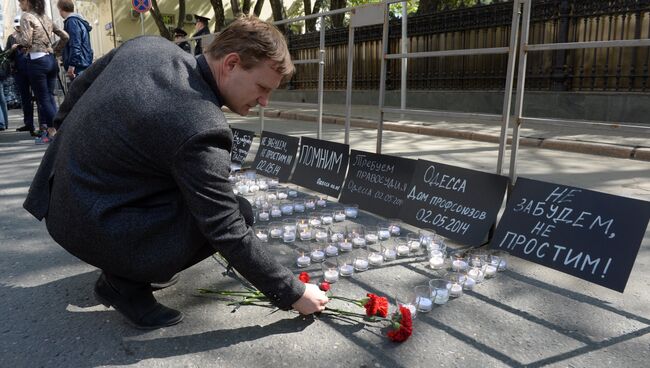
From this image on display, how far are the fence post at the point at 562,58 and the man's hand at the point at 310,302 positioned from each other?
9.30m

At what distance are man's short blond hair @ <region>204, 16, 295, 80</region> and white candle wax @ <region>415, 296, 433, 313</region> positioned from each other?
119 centimetres

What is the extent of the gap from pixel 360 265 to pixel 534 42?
31.5ft

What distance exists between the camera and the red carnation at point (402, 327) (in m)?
1.99

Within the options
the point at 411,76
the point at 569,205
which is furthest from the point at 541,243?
the point at 411,76

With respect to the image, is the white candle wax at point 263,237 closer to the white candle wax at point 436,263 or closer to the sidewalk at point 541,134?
the white candle wax at point 436,263

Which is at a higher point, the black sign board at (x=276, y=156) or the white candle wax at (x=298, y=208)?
the black sign board at (x=276, y=156)

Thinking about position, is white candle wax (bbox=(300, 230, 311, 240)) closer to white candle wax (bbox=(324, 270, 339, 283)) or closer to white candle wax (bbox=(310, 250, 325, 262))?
white candle wax (bbox=(310, 250, 325, 262))

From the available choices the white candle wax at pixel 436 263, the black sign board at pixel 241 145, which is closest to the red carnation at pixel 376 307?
the white candle wax at pixel 436 263

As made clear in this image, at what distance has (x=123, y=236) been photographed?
6.09ft

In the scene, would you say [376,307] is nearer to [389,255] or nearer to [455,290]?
[455,290]

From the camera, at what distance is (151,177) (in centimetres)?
187

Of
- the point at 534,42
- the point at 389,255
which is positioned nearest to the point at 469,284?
the point at 389,255

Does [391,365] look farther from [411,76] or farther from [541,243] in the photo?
[411,76]

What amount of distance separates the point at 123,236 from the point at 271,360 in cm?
72
